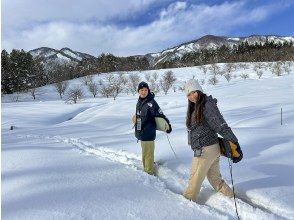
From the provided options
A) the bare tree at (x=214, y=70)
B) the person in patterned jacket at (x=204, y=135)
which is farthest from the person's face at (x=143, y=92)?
the bare tree at (x=214, y=70)

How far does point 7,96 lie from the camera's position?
50.4 metres

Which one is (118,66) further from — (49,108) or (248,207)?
(248,207)

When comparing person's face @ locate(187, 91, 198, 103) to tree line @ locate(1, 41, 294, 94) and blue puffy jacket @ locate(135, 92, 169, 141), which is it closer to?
blue puffy jacket @ locate(135, 92, 169, 141)

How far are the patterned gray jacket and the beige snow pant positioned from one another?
10 cm

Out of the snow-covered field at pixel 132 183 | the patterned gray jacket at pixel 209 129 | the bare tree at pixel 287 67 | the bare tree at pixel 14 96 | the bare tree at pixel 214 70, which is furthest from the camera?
the bare tree at pixel 214 70

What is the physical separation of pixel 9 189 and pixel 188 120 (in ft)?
7.93

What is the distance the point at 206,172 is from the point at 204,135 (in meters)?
0.52

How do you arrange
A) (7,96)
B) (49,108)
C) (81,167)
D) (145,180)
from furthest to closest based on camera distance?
1. (7,96)
2. (49,108)
3. (81,167)
4. (145,180)

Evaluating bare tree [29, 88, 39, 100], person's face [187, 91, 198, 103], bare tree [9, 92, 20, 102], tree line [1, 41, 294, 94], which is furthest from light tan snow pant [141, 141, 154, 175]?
tree line [1, 41, 294, 94]

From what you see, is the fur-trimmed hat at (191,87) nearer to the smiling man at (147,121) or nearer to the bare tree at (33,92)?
the smiling man at (147,121)

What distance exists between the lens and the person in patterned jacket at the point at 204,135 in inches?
178

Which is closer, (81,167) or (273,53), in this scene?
(81,167)

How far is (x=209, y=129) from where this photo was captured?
187 inches

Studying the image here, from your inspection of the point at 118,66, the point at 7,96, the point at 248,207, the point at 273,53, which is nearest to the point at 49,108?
the point at 7,96
